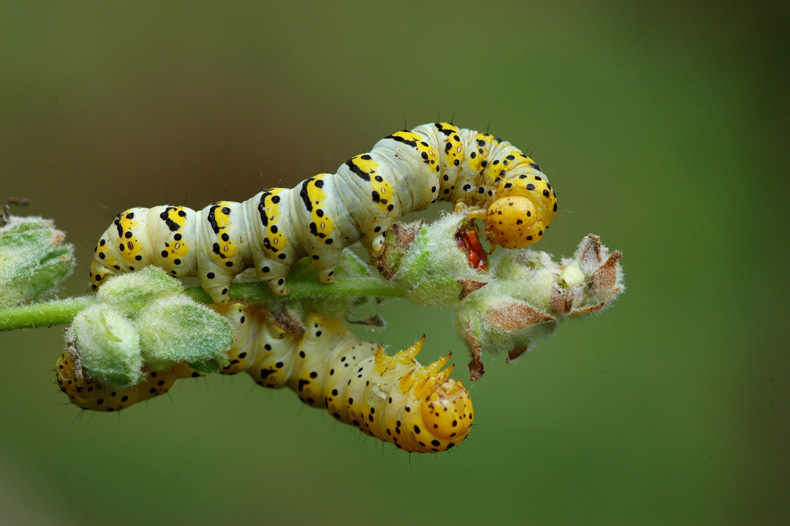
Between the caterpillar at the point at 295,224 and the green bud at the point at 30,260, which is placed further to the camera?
the caterpillar at the point at 295,224

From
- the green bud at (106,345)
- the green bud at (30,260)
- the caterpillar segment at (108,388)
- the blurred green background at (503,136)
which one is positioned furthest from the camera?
the blurred green background at (503,136)

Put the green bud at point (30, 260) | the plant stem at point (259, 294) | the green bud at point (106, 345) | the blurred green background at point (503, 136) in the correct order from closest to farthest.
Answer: the green bud at point (106, 345)
the plant stem at point (259, 294)
the green bud at point (30, 260)
the blurred green background at point (503, 136)

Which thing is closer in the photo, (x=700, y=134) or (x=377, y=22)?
(x=700, y=134)

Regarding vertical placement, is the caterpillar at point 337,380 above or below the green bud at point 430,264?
below

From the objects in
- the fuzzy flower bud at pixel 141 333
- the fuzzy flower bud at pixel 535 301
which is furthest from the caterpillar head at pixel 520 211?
the fuzzy flower bud at pixel 141 333

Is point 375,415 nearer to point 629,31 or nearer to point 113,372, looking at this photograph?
point 113,372

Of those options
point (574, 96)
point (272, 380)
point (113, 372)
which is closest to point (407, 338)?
point (272, 380)

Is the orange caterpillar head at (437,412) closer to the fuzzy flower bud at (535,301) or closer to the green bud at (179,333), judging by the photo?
the fuzzy flower bud at (535,301)
